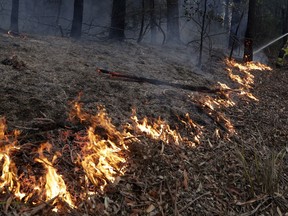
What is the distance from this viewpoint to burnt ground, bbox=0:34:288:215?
12.0 feet

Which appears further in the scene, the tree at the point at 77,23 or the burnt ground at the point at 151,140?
the tree at the point at 77,23

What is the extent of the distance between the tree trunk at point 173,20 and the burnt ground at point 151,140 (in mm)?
6386

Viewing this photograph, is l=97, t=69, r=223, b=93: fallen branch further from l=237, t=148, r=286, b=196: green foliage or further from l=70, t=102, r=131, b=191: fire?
l=237, t=148, r=286, b=196: green foliage

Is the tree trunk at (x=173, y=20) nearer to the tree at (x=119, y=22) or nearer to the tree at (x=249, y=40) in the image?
the tree at (x=119, y=22)

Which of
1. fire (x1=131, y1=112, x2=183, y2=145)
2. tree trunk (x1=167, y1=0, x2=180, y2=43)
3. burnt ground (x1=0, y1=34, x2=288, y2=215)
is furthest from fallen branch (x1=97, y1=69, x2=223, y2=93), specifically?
tree trunk (x1=167, y1=0, x2=180, y2=43)

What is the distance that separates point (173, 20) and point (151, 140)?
35.4 feet

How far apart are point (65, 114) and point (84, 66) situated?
8.82 feet

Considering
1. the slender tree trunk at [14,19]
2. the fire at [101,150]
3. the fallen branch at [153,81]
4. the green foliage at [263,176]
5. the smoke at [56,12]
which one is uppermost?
the smoke at [56,12]

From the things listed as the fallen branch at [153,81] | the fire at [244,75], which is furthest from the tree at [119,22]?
the fallen branch at [153,81]

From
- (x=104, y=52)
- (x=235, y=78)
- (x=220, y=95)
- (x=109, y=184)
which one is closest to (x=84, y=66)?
(x=104, y=52)

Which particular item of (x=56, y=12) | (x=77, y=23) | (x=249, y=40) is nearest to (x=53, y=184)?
(x=77, y=23)

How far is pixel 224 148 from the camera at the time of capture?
204 inches

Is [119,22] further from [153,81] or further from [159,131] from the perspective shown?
[159,131]

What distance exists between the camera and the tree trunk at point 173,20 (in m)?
13.8
